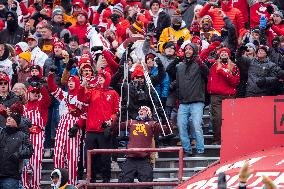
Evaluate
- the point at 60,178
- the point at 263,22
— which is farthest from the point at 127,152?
the point at 263,22

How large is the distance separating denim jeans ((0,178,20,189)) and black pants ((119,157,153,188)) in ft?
5.32

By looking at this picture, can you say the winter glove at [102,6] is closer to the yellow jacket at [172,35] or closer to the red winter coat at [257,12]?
the yellow jacket at [172,35]

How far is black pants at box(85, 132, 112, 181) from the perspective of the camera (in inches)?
741

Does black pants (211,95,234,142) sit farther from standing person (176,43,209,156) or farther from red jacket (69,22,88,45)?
red jacket (69,22,88,45)

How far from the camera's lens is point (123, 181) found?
59.7 feet

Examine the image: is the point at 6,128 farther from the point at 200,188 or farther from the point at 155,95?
the point at 200,188

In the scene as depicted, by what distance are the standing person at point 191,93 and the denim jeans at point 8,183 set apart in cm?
269

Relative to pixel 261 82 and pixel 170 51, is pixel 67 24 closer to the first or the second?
pixel 170 51

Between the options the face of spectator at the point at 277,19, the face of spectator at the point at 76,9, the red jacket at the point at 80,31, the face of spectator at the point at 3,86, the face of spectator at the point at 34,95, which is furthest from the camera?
the face of spectator at the point at 76,9

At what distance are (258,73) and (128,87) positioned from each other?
2.14m

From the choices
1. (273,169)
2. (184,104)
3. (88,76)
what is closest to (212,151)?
(184,104)

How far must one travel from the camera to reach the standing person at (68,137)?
19.3 meters

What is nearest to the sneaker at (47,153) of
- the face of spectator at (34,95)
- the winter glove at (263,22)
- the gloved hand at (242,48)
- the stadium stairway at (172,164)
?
the stadium stairway at (172,164)

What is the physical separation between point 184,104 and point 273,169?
393cm
